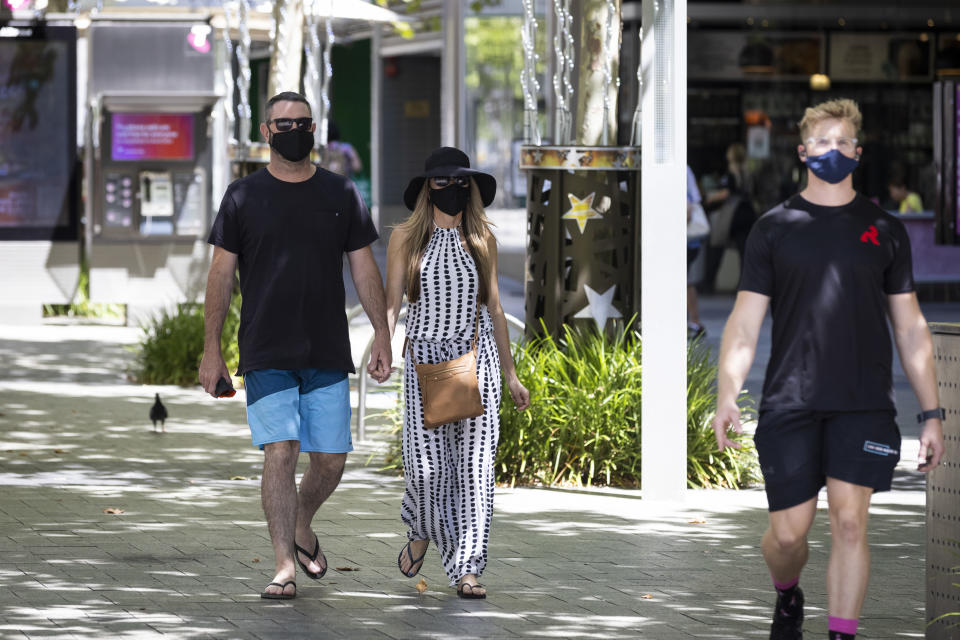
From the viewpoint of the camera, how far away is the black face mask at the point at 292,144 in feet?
21.9

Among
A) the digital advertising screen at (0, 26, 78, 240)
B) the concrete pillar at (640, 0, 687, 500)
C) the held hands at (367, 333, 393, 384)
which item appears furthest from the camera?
the digital advertising screen at (0, 26, 78, 240)

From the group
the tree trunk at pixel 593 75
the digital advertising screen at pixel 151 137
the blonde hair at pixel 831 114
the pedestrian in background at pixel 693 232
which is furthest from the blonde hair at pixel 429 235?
the digital advertising screen at pixel 151 137

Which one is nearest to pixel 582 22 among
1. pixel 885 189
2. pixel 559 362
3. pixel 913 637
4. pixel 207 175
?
pixel 559 362

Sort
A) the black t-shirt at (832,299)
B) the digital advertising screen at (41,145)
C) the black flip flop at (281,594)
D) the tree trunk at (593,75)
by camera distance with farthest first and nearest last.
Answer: the digital advertising screen at (41,145) → the tree trunk at (593,75) → the black flip flop at (281,594) → the black t-shirt at (832,299)

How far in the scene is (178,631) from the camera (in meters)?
6.07

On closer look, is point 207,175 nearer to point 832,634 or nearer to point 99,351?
point 99,351

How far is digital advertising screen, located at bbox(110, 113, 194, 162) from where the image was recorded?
58.9 feet

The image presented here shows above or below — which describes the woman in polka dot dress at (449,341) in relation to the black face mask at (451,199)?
below

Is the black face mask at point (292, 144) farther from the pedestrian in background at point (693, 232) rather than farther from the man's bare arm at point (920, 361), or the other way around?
the pedestrian in background at point (693, 232)

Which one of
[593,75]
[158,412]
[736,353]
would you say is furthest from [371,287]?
[158,412]

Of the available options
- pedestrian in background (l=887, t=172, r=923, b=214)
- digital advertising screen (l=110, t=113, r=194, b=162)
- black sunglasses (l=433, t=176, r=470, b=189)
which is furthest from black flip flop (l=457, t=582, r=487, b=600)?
pedestrian in background (l=887, t=172, r=923, b=214)

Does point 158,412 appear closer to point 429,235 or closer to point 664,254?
point 664,254

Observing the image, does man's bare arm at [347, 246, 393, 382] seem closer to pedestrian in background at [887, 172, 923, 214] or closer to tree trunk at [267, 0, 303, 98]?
tree trunk at [267, 0, 303, 98]

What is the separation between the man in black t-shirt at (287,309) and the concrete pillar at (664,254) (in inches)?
91.2
